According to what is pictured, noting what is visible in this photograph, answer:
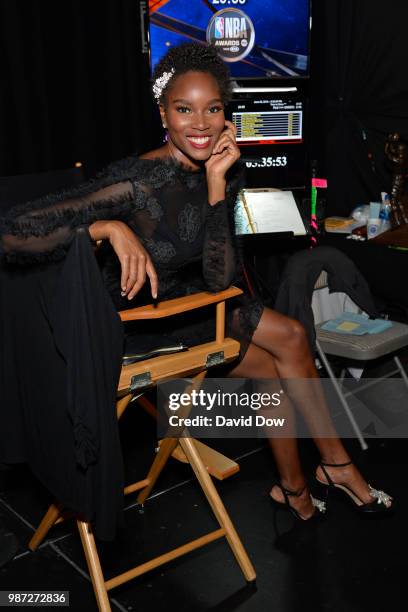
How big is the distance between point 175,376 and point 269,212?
6.56 feet

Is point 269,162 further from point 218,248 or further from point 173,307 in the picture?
point 173,307

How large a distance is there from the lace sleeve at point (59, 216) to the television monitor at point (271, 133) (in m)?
1.77

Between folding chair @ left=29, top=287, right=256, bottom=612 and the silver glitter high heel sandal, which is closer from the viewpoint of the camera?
folding chair @ left=29, top=287, right=256, bottom=612

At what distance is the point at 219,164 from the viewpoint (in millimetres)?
2375

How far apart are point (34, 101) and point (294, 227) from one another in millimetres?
1464

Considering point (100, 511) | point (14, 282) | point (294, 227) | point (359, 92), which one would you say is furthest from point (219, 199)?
point (359, 92)

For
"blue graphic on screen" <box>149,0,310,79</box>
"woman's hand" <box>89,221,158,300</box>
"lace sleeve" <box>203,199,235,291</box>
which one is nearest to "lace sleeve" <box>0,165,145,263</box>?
"woman's hand" <box>89,221,158,300</box>

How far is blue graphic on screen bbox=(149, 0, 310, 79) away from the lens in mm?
3809

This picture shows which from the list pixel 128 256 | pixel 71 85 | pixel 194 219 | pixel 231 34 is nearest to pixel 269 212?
pixel 231 34

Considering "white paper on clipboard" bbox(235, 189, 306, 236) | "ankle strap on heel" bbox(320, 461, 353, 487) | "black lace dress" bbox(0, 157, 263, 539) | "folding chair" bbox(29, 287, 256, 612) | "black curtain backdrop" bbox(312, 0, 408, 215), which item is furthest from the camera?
"black curtain backdrop" bbox(312, 0, 408, 215)

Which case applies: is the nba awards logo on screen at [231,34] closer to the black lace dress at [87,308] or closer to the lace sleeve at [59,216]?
the black lace dress at [87,308]

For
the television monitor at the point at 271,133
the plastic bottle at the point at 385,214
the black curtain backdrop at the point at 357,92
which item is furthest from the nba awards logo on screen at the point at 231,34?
the plastic bottle at the point at 385,214

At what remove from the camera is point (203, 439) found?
3.34 metres

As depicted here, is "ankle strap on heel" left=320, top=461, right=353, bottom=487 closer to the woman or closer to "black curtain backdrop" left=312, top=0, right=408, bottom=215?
the woman
